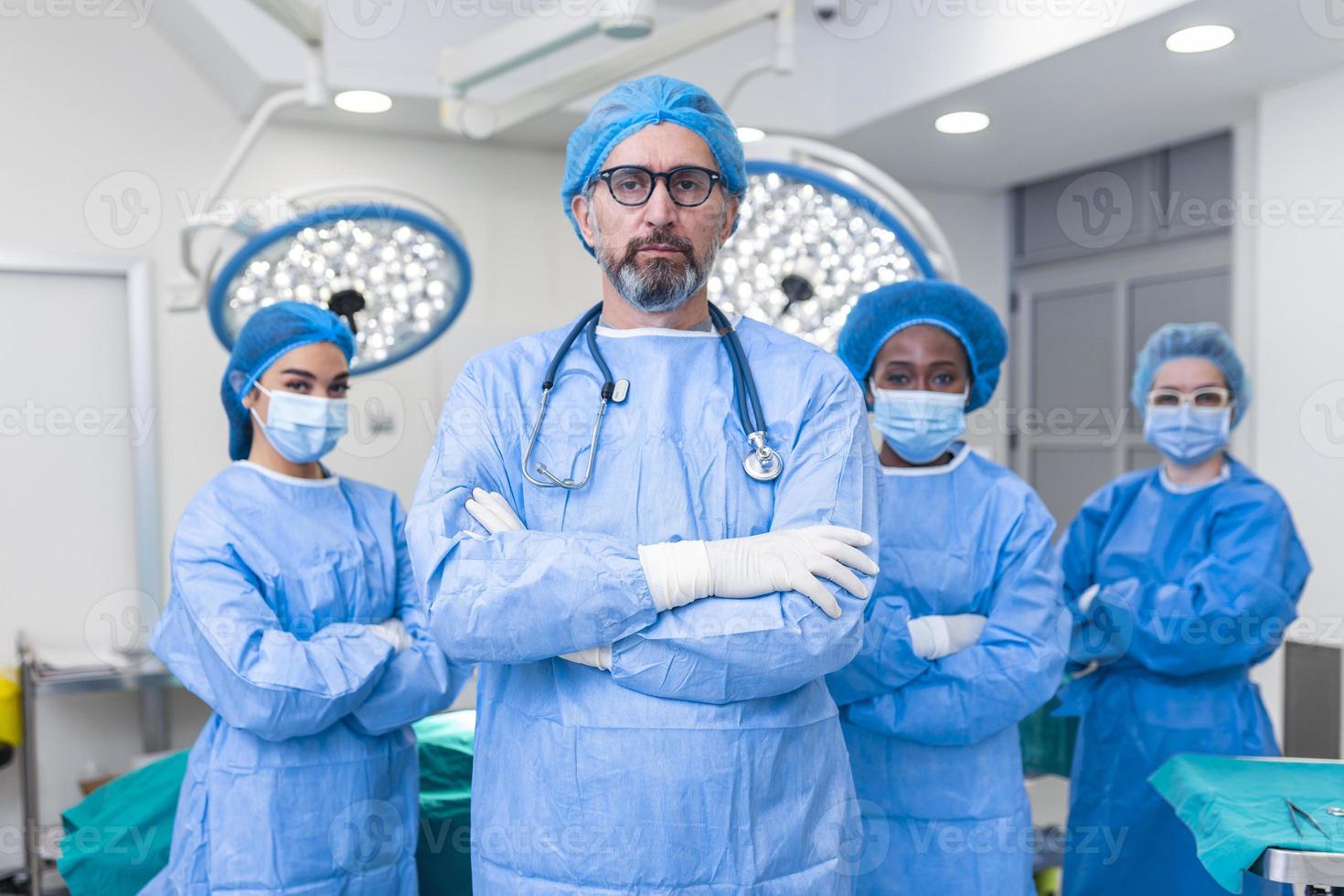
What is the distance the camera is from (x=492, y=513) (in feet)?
4.19

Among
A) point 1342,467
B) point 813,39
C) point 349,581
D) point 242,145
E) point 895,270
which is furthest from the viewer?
point 813,39

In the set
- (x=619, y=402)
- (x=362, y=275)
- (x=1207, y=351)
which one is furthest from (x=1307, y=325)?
(x=619, y=402)

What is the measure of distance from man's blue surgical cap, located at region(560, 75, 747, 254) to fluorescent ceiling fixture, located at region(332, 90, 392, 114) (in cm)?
224

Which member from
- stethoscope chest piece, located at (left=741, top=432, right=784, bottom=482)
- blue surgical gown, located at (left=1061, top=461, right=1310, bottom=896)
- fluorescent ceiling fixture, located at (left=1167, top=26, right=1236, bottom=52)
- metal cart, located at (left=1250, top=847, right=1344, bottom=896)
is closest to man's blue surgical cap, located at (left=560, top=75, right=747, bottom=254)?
stethoscope chest piece, located at (left=741, top=432, right=784, bottom=482)

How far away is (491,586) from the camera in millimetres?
1195

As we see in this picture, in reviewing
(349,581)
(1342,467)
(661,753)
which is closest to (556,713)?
(661,753)

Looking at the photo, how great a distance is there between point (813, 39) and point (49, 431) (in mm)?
2891

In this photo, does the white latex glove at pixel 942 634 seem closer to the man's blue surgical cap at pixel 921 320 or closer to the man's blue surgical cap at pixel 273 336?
the man's blue surgical cap at pixel 921 320

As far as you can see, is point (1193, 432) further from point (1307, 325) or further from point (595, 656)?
point (595, 656)

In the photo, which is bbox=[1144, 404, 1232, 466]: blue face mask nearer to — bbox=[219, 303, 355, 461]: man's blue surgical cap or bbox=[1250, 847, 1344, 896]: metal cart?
bbox=[1250, 847, 1344, 896]: metal cart

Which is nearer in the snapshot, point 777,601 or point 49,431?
point 777,601

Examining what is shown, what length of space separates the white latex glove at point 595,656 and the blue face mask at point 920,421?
0.88m

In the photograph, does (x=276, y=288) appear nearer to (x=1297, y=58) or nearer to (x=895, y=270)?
(x=895, y=270)

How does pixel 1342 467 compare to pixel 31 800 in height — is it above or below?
above
